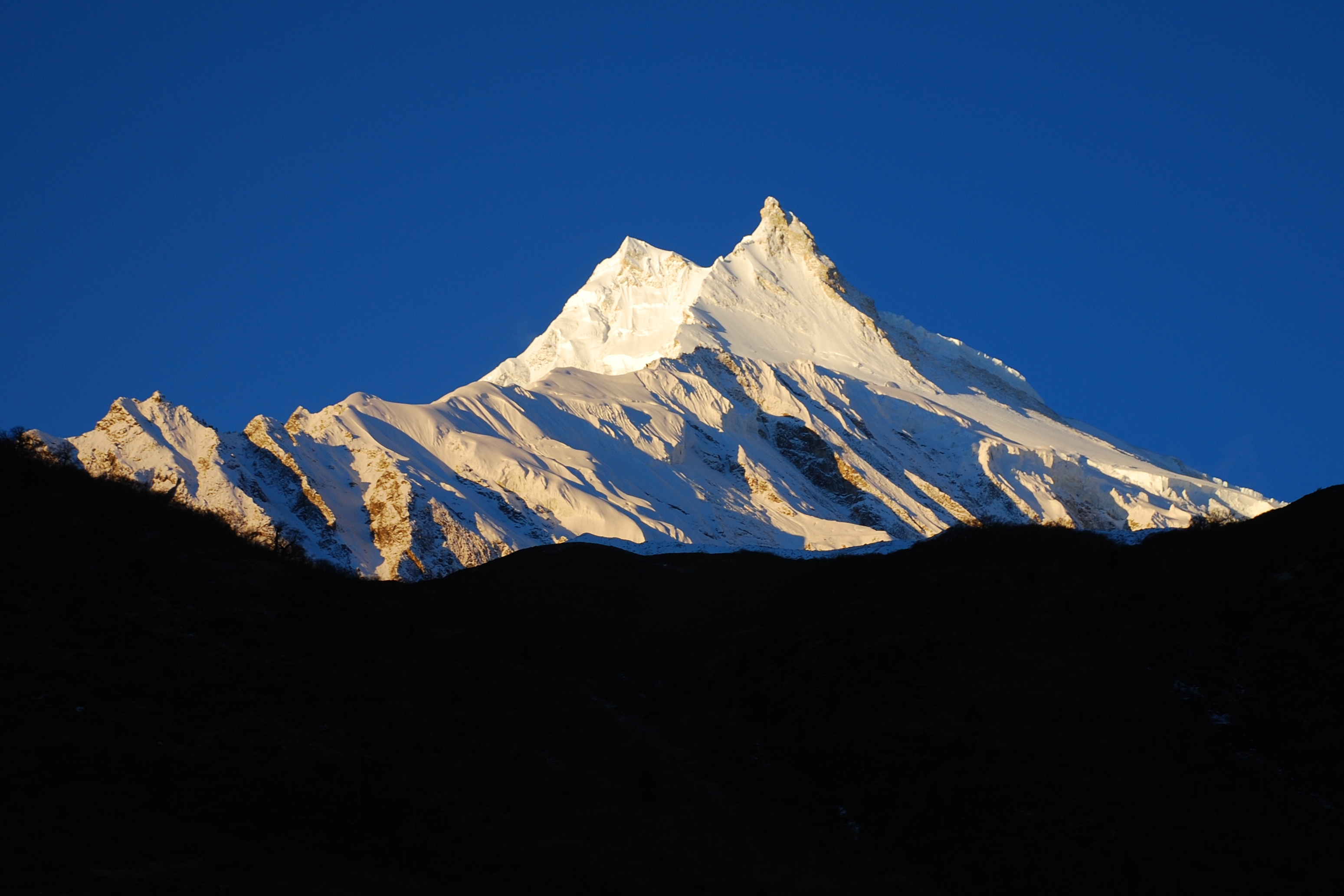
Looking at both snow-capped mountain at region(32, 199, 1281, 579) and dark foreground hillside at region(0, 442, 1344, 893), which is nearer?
dark foreground hillside at region(0, 442, 1344, 893)

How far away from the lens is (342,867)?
1731 centimetres

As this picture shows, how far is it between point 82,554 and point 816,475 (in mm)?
122284

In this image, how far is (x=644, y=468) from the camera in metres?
129

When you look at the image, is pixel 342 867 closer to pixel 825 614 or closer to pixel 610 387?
pixel 825 614

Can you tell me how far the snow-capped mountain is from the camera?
104000mm

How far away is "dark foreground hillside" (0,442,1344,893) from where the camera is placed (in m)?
17.9

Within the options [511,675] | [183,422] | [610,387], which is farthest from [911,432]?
[511,675]

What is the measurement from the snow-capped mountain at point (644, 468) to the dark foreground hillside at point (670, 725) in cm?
2688

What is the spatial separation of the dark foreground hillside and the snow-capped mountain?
26.9m

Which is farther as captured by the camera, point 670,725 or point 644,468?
point 644,468

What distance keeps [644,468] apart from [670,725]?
102021 millimetres

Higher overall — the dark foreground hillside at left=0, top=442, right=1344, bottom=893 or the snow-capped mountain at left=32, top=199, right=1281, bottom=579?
the snow-capped mountain at left=32, top=199, right=1281, bottom=579

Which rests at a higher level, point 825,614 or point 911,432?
point 911,432

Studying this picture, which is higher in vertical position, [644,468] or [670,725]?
[644,468]
